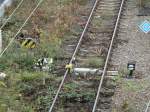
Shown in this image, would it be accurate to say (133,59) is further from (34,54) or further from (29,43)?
(29,43)

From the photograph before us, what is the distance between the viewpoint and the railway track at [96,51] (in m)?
12.9

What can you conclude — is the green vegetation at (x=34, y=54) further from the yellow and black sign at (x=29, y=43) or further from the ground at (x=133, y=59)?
the ground at (x=133, y=59)

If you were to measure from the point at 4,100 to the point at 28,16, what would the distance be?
6356 millimetres

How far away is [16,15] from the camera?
62.7 feet

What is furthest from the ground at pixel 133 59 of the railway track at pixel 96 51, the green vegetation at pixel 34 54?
the green vegetation at pixel 34 54

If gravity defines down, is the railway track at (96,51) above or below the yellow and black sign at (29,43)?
below

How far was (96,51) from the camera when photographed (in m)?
15.8

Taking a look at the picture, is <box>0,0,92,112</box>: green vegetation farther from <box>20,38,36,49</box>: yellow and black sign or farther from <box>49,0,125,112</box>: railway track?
<box>49,0,125,112</box>: railway track

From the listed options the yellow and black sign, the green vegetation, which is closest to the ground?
the green vegetation

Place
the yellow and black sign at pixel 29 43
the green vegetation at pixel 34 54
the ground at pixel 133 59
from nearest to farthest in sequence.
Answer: the ground at pixel 133 59
the green vegetation at pixel 34 54
the yellow and black sign at pixel 29 43

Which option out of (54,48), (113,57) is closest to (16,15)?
(54,48)

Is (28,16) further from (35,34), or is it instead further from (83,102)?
(83,102)

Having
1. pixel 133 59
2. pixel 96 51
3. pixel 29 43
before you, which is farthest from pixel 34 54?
pixel 133 59

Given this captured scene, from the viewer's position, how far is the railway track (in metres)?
12.9
